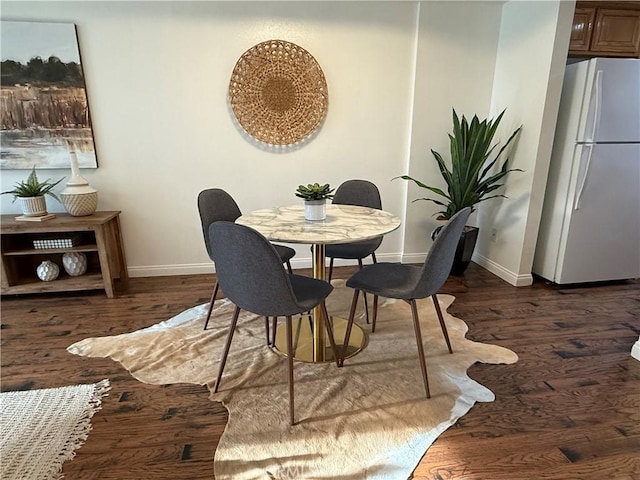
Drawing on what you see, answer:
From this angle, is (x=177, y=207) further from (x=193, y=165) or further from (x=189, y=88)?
(x=189, y=88)

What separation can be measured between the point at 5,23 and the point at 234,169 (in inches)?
74.4

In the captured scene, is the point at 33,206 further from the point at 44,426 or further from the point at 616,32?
the point at 616,32

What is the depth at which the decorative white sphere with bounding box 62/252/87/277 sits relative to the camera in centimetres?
292

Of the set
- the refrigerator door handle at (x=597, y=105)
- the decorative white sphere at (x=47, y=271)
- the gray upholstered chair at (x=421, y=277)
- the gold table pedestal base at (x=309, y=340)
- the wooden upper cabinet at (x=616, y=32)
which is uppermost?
the wooden upper cabinet at (x=616, y=32)


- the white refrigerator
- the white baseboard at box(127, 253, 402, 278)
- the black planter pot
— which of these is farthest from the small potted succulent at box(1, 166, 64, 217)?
the white refrigerator

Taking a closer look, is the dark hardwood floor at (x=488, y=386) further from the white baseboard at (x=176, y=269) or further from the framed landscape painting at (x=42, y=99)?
the framed landscape painting at (x=42, y=99)

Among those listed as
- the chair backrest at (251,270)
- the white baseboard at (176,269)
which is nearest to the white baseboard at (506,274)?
the white baseboard at (176,269)

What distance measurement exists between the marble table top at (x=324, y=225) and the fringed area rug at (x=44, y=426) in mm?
1130

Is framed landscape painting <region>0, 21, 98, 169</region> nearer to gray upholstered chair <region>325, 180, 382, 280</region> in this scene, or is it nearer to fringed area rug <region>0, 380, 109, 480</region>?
fringed area rug <region>0, 380, 109, 480</region>

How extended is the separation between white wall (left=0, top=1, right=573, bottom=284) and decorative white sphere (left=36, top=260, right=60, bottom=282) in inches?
19.2

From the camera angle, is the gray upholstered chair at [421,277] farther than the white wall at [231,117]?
No

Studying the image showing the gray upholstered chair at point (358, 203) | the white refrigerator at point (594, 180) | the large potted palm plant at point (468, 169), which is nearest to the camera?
the gray upholstered chair at point (358, 203)

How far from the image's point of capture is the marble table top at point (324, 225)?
170 cm

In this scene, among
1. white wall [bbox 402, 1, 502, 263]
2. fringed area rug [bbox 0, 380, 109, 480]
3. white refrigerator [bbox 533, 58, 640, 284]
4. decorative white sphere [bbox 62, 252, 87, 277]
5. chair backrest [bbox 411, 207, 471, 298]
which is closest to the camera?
fringed area rug [bbox 0, 380, 109, 480]
